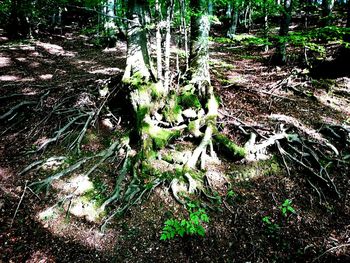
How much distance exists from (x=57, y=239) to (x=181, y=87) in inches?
176

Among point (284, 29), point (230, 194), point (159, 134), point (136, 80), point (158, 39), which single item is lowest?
point (230, 194)

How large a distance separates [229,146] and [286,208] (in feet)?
5.35

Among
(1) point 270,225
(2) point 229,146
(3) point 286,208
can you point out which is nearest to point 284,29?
(2) point 229,146

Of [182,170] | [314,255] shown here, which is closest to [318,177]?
[314,255]

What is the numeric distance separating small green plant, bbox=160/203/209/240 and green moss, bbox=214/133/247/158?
153 cm

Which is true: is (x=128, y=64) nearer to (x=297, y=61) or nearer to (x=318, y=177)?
(x=318, y=177)

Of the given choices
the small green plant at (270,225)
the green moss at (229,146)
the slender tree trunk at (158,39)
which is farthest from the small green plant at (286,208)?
the slender tree trunk at (158,39)

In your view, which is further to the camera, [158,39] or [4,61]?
[4,61]

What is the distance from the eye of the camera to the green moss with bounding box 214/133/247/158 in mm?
5486

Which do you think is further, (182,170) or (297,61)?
(297,61)

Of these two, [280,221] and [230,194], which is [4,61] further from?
[280,221]

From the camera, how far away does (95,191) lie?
496 cm

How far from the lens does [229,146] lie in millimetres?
5578

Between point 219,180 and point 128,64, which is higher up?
point 128,64
